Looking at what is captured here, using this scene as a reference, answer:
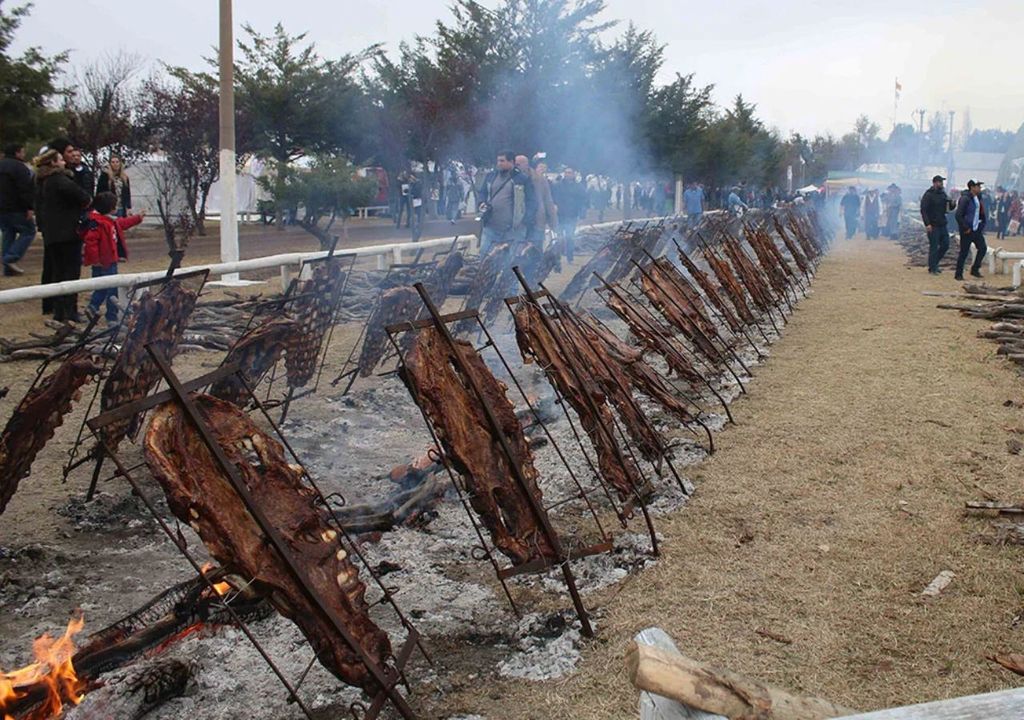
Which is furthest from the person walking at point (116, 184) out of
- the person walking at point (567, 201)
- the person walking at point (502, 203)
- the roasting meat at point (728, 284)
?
the person walking at point (567, 201)

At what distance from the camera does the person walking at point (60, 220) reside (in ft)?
32.3

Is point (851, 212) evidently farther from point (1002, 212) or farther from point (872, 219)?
point (1002, 212)

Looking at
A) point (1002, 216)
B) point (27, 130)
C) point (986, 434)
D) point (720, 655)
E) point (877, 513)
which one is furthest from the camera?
point (1002, 216)

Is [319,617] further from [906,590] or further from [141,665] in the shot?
[906,590]

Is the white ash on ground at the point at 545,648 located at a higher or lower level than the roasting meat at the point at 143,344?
lower

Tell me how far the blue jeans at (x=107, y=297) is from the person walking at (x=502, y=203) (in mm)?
4162

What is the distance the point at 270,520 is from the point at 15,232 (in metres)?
11.7

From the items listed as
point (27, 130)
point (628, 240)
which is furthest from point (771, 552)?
point (27, 130)

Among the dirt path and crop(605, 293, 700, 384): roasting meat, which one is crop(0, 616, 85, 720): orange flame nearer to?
the dirt path

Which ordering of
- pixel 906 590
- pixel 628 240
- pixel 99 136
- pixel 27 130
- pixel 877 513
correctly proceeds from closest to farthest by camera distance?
pixel 906 590 < pixel 877 513 < pixel 628 240 < pixel 27 130 < pixel 99 136

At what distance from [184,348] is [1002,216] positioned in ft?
105

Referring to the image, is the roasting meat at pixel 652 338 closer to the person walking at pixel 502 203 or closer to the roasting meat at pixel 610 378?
the roasting meat at pixel 610 378

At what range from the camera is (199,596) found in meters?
3.50

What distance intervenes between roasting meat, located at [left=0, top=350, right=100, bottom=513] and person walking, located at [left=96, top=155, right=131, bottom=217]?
730 cm
